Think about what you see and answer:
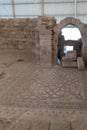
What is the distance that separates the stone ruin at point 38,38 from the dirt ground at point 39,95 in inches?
27.8

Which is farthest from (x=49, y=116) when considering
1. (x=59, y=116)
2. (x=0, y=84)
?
(x=0, y=84)

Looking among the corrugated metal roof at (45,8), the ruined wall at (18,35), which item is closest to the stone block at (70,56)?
the ruined wall at (18,35)

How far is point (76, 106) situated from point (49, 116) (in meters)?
0.91

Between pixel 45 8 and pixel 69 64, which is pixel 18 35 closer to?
pixel 69 64

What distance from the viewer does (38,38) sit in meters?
8.98

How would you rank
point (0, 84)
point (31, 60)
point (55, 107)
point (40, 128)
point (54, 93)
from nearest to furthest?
1. point (40, 128)
2. point (55, 107)
3. point (54, 93)
4. point (0, 84)
5. point (31, 60)

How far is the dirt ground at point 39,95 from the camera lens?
180 inches

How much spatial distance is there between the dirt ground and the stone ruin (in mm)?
707

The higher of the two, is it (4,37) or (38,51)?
(4,37)

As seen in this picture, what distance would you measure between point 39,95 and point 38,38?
12.6 feet

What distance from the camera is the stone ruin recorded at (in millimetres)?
8539

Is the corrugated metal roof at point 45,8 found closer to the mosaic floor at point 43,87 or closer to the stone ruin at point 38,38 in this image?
the stone ruin at point 38,38

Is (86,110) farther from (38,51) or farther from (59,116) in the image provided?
(38,51)

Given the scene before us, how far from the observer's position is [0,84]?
267 inches
